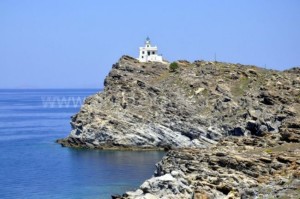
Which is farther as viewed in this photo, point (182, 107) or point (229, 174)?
point (182, 107)

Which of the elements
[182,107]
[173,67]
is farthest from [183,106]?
[173,67]

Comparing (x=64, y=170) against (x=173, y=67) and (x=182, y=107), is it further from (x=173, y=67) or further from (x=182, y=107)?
(x=173, y=67)

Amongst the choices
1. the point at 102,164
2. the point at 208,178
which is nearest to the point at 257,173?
the point at 208,178

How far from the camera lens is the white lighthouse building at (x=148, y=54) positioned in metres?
153

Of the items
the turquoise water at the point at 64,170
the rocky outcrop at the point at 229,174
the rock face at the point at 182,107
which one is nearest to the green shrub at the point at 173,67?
the rock face at the point at 182,107

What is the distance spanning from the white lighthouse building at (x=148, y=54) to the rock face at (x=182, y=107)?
11747 millimetres

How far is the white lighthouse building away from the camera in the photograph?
15343 cm

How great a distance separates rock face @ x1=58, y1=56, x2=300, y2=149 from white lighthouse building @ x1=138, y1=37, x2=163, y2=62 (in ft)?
38.5

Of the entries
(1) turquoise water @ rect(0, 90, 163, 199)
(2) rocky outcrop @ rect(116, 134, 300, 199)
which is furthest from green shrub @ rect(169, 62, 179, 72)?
(2) rocky outcrop @ rect(116, 134, 300, 199)

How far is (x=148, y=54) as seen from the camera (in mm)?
156750

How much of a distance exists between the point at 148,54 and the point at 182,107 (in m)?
31.2

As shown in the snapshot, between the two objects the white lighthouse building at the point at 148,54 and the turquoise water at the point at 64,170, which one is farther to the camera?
the white lighthouse building at the point at 148,54

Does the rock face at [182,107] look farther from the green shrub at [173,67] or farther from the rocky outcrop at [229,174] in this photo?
the rocky outcrop at [229,174]

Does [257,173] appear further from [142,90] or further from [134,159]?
[142,90]
